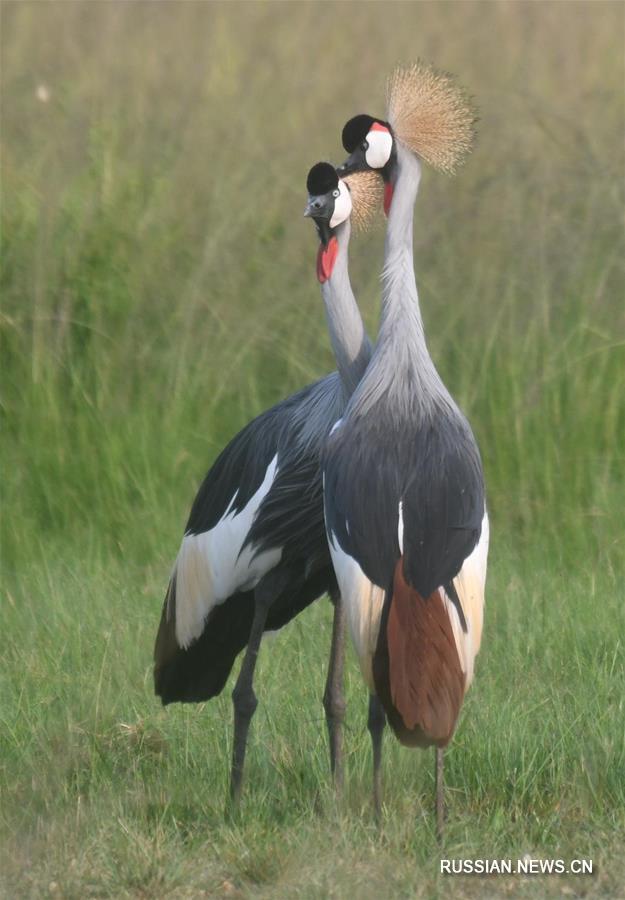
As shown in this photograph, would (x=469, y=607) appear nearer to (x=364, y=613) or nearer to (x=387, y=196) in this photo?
(x=364, y=613)

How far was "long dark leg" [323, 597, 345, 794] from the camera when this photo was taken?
3.42 m

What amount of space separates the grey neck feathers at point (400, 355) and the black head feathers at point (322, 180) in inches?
7.9

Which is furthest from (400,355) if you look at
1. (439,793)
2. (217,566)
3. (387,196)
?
(439,793)

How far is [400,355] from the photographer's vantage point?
321cm

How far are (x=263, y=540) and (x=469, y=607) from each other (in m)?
0.59

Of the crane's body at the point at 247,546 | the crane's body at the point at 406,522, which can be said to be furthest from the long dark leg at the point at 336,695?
the crane's body at the point at 406,522

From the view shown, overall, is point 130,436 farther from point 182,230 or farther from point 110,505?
point 182,230

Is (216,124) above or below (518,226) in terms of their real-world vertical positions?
above

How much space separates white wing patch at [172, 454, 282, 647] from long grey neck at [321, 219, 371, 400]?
26cm

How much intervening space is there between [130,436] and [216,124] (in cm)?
154

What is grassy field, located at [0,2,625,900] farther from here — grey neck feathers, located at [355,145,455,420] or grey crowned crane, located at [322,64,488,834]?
grey neck feathers, located at [355,145,455,420]

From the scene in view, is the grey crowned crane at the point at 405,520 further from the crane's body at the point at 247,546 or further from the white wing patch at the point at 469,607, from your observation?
the crane's body at the point at 247,546

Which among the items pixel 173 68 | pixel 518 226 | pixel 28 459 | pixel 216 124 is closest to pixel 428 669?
pixel 28 459

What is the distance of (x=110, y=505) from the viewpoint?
5.17m
